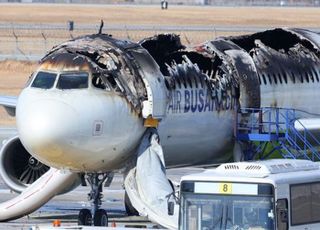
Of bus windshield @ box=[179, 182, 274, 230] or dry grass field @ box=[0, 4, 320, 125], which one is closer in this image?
bus windshield @ box=[179, 182, 274, 230]

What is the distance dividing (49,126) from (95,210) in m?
2.56

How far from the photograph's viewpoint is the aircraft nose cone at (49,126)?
97.6 feet

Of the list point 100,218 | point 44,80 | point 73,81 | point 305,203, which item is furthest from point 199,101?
point 305,203

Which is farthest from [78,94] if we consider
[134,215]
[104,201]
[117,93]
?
[104,201]

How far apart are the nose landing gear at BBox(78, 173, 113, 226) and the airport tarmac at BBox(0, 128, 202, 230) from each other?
114 cm

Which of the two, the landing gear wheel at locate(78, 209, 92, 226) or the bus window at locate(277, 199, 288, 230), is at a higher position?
the bus window at locate(277, 199, 288, 230)

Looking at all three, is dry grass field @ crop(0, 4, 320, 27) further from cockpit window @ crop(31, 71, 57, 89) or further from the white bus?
the white bus

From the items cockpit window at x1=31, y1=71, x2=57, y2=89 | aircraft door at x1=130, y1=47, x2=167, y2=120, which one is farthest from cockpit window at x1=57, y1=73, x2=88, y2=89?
aircraft door at x1=130, y1=47, x2=167, y2=120

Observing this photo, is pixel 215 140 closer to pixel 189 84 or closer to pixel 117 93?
pixel 189 84

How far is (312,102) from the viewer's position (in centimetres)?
3681

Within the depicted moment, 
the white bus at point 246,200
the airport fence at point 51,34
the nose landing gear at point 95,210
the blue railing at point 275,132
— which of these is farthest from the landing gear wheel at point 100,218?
the airport fence at point 51,34

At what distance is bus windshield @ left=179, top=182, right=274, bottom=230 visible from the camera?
24.3 meters

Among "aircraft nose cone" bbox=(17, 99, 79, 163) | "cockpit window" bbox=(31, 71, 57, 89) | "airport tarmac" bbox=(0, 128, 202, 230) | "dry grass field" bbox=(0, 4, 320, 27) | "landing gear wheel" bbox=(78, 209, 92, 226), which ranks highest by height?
"cockpit window" bbox=(31, 71, 57, 89)

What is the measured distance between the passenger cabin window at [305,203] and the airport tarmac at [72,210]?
743 centimetres
